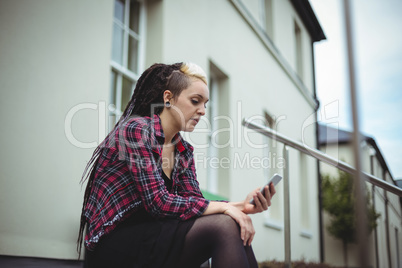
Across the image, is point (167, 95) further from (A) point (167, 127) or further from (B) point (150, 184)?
(B) point (150, 184)

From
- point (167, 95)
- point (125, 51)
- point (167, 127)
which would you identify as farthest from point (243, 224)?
point (125, 51)

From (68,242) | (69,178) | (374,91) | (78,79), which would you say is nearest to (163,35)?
(78,79)

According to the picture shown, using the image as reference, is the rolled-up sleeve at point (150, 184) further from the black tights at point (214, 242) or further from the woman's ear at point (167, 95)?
the woman's ear at point (167, 95)

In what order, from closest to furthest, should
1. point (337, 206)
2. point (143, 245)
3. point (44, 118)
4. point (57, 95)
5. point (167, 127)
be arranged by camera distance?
point (143, 245)
point (167, 127)
point (44, 118)
point (57, 95)
point (337, 206)

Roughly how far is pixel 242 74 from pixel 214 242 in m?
4.82

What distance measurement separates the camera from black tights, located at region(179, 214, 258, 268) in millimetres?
1354

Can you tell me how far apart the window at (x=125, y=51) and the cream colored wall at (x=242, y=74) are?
0.25 metres

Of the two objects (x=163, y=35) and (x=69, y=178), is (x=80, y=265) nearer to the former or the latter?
(x=69, y=178)

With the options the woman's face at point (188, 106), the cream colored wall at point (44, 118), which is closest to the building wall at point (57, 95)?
the cream colored wall at point (44, 118)

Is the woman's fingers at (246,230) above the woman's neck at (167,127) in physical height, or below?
below

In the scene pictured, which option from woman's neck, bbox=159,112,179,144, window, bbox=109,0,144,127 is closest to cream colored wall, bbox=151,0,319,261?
window, bbox=109,0,144,127

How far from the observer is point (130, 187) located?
5.01 feet

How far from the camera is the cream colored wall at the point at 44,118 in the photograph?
2.36 metres
